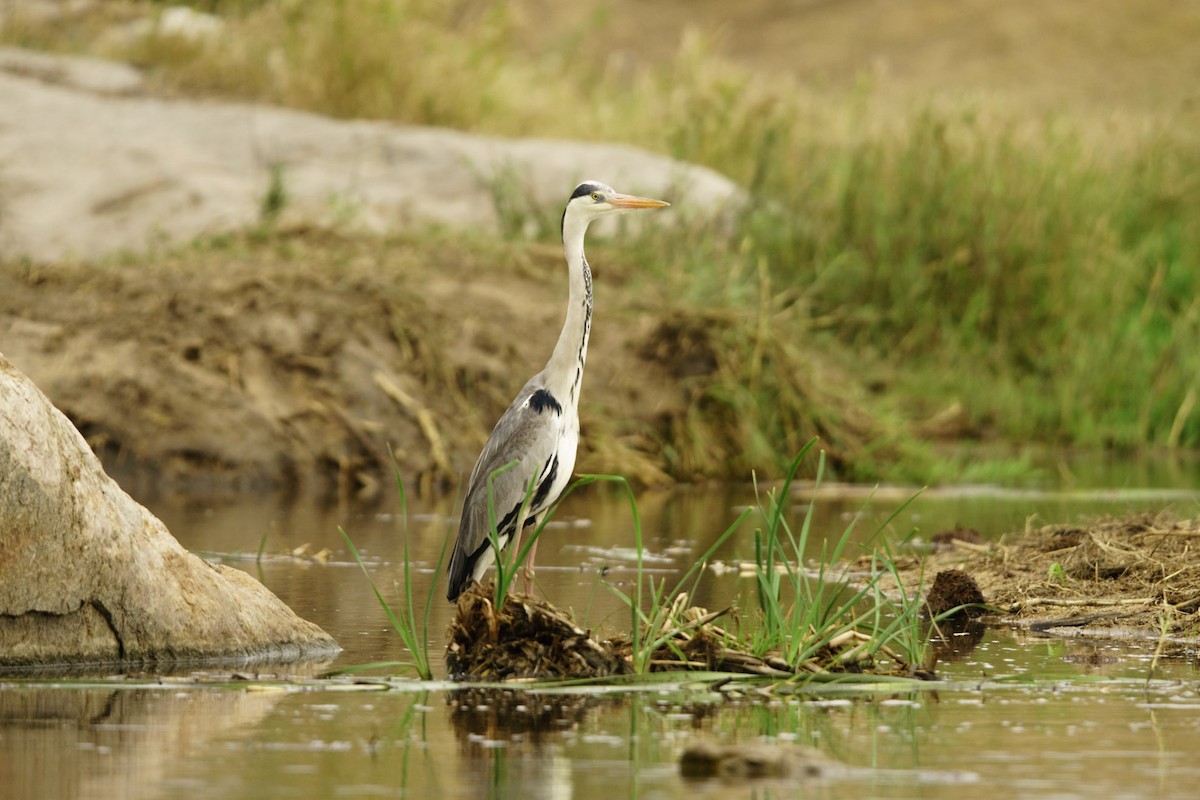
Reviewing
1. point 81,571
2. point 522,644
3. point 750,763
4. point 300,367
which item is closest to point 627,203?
point 522,644

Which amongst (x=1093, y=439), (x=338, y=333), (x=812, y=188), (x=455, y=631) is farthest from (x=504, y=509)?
(x=812, y=188)

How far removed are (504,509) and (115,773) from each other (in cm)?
319

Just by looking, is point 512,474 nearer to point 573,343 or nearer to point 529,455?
point 529,455

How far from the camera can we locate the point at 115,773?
4.74m

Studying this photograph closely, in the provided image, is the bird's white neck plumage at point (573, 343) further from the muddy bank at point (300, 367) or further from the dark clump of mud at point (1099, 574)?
the muddy bank at point (300, 367)

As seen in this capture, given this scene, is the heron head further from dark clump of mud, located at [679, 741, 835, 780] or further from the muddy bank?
the muddy bank

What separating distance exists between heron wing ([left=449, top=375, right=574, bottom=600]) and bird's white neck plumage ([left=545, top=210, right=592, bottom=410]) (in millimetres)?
64

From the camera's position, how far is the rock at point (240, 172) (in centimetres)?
1772

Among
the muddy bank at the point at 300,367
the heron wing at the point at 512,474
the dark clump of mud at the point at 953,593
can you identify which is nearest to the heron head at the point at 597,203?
the heron wing at the point at 512,474

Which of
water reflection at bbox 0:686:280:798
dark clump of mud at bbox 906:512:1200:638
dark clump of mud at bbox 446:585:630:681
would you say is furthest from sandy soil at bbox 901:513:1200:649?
water reflection at bbox 0:686:280:798

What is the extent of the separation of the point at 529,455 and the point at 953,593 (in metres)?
1.74

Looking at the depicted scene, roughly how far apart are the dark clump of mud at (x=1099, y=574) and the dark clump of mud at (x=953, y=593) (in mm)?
106

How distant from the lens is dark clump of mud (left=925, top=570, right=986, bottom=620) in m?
7.85

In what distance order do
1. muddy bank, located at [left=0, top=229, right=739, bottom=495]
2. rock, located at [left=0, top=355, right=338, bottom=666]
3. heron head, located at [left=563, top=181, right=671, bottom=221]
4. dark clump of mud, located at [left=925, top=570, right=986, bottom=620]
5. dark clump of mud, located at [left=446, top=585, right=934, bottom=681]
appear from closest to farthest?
1. dark clump of mud, located at [left=446, top=585, right=934, bottom=681]
2. rock, located at [left=0, top=355, right=338, bottom=666]
3. dark clump of mud, located at [left=925, top=570, right=986, bottom=620]
4. heron head, located at [left=563, top=181, right=671, bottom=221]
5. muddy bank, located at [left=0, top=229, right=739, bottom=495]
